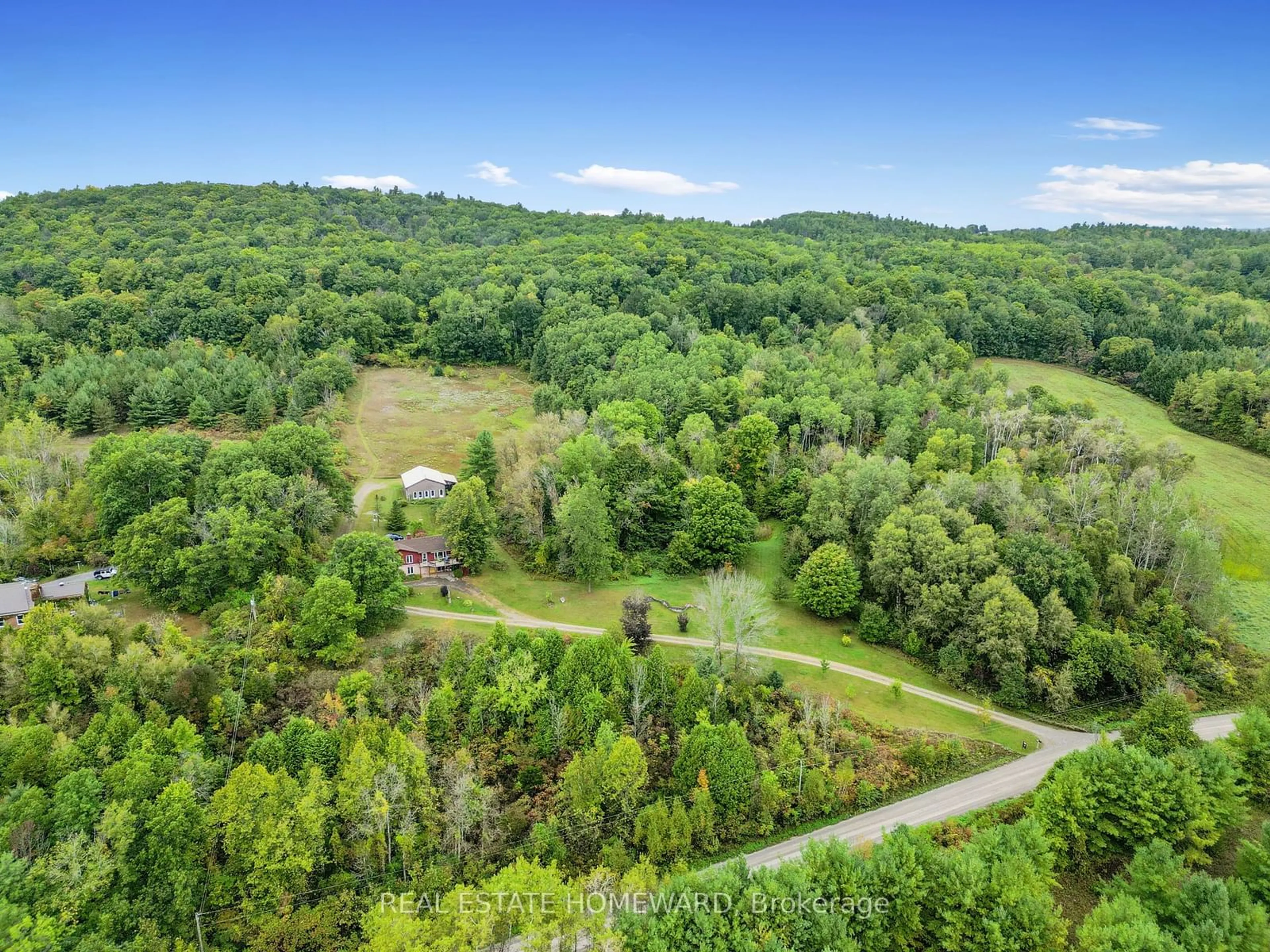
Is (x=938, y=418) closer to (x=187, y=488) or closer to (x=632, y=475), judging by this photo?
(x=632, y=475)

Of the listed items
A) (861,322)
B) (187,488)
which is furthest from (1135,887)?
(861,322)

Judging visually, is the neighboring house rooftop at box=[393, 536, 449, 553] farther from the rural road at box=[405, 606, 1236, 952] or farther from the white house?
the rural road at box=[405, 606, 1236, 952]

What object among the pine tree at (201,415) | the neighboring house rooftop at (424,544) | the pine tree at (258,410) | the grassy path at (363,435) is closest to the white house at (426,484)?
the grassy path at (363,435)

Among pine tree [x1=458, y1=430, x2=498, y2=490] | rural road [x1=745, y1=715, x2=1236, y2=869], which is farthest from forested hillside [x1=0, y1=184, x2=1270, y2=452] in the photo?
rural road [x1=745, y1=715, x2=1236, y2=869]

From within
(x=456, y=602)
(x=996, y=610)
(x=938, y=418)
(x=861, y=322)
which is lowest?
(x=456, y=602)

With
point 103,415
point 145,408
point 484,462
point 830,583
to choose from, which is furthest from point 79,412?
point 830,583

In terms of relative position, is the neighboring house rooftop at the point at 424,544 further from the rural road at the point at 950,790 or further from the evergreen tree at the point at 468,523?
the rural road at the point at 950,790

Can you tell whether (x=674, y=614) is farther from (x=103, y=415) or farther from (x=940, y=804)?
(x=103, y=415)
